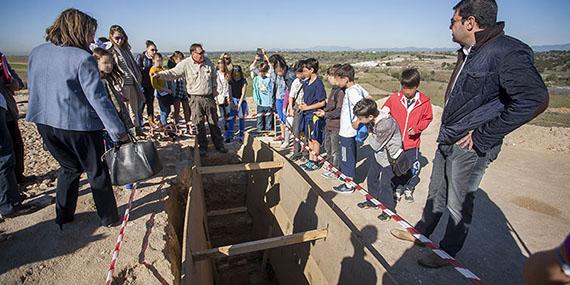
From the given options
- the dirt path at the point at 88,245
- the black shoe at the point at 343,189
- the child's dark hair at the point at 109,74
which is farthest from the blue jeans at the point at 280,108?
the child's dark hair at the point at 109,74

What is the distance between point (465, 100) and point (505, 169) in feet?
16.6

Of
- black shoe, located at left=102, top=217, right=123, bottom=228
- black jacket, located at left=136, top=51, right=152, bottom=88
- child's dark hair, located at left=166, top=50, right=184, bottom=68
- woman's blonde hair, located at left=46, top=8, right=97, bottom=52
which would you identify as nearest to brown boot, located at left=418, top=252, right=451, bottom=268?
black shoe, located at left=102, top=217, right=123, bottom=228

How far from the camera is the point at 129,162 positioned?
8.80 ft

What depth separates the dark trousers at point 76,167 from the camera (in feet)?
8.68

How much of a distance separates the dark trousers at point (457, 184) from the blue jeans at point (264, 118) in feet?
17.1

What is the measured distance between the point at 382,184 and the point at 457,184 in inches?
53.0

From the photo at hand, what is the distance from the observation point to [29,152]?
5.52 metres

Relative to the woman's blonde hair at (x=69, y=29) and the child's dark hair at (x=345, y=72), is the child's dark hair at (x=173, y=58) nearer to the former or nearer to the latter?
the child's dark hair at (x=345, y=72)

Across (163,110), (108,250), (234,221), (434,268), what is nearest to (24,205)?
(108,250)

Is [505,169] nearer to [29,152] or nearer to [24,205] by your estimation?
[24,205]

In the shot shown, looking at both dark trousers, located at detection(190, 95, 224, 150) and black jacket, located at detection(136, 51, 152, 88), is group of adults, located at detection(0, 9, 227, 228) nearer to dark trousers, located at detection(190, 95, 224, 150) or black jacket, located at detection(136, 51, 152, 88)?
dark trousers, located at detection(190, 95, 224, 150)

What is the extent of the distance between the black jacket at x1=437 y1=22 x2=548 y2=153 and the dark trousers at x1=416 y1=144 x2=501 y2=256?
0.15 metres

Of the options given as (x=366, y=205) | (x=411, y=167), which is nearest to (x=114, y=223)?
(x=366, y=205)

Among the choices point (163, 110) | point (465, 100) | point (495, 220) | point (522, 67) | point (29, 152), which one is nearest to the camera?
point (522, 67)
